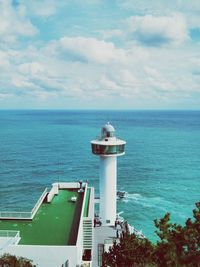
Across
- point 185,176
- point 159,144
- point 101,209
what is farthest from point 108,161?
point 159,144

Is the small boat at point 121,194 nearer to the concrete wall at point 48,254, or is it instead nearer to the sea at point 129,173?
the sea at point 129,173

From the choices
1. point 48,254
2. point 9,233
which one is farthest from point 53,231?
point 48,254

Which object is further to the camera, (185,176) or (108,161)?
(185,176)

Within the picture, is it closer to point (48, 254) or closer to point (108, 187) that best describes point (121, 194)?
point (108, 187)

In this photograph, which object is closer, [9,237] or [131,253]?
[131,253]

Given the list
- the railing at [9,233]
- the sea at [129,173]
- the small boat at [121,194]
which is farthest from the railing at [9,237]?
the small boat at [121,194]

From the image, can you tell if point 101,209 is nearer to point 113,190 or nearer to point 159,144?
point 113,190
